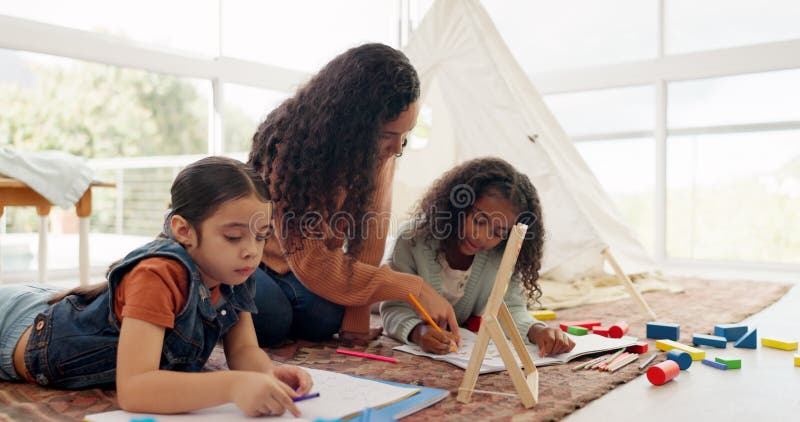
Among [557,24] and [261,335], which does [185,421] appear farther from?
[557,24]

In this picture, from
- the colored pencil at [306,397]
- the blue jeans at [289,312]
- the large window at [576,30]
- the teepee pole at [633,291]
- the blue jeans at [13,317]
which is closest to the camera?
the colored pencil at [306,397]

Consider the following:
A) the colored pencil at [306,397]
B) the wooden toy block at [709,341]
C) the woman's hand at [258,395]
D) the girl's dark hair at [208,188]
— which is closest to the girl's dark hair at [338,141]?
the girl's dark hair at [208,188]

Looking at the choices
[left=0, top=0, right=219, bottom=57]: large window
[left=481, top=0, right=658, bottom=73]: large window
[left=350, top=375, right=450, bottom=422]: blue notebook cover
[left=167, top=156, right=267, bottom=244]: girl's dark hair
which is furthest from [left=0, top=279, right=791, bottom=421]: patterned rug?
[left=481, top=0, right=658, bottom=73]: large window

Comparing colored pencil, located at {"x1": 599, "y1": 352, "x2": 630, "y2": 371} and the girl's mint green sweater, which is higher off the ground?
the girl's mint green sweater

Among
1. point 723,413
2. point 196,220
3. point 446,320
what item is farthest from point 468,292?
point 196,220

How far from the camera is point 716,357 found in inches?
56.1

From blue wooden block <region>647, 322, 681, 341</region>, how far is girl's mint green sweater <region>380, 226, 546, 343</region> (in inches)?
14.2

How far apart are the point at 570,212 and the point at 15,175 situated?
72.1 inches

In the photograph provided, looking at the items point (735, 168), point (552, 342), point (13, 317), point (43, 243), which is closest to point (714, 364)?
point (552, 342)

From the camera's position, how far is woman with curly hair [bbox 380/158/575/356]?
4.93 ft

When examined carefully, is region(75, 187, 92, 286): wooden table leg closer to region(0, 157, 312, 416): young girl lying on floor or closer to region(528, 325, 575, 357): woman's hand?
region(0, 157, 312, 416): young girl lying on floor

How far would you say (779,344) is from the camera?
1586 millimetres

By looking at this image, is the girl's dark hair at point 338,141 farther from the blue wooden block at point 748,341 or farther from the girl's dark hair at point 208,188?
the blue wooden block at point 748,341

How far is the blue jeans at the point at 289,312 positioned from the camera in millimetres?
1449
